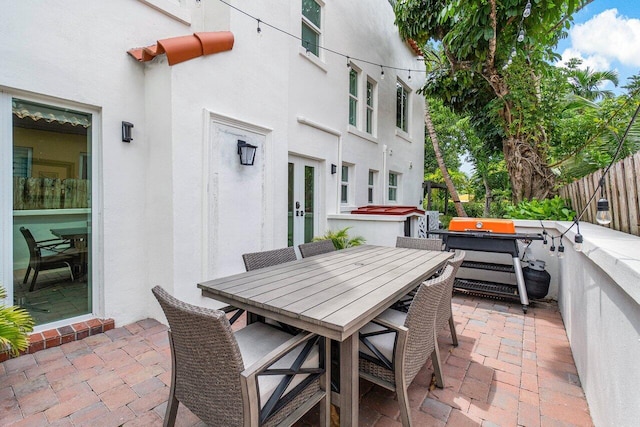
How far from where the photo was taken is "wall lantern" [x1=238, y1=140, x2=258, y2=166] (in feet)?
14.2

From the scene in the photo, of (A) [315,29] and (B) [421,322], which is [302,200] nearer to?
(A) [315,29]

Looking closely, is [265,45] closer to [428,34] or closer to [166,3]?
[166,3]

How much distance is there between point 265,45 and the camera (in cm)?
475

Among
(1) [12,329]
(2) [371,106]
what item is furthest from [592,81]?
(1) [12,329]

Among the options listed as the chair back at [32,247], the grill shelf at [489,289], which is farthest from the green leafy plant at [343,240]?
the chair back at [32,247]

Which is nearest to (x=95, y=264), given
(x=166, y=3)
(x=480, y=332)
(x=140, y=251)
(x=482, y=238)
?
(x=140, y=251)

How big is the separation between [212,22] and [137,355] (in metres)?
4.25

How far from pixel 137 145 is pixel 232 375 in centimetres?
334

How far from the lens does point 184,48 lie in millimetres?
3523

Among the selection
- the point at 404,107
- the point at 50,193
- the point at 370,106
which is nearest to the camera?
the point at 50,193

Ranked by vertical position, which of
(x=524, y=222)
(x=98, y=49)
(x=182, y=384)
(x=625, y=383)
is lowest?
(x=182, y=384)

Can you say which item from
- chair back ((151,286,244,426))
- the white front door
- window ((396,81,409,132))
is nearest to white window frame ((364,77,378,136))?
window ((396,81,409,132))

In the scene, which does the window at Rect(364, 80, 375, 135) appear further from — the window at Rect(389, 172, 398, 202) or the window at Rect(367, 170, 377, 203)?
the window at Rect(389, 172, 398, 202)

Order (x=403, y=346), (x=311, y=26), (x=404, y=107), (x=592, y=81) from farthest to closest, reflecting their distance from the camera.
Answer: (x=592, y=81), (x=404, y=107), (x=311, y=26), (x=403, y=346)
